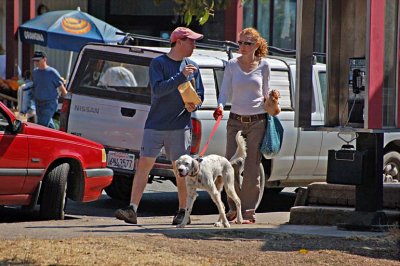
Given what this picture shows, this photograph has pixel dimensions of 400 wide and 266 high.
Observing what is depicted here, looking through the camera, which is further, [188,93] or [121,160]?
[121,160]

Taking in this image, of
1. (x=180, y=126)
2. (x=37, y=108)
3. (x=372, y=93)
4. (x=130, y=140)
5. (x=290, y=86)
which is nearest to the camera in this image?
(x=372, y=93)

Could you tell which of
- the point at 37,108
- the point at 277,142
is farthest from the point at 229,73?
the point at 37,108

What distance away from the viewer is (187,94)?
1068 cm

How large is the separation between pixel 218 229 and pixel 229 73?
1.95 m

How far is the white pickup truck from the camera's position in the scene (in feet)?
41.7

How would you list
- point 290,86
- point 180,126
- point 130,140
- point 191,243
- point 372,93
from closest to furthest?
1. point 191,243
2. point 372,93
3. point 180,126
4. point 130,140
5. point 290,86

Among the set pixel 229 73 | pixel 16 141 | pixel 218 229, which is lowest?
pixel 218 229

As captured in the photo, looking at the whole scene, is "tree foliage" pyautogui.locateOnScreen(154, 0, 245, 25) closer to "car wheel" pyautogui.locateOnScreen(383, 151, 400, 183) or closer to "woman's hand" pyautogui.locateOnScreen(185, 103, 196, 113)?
"woman's hand" pyautogui.locateOnScreen(185, 103, 196, 113)

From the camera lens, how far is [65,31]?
22.9 metres

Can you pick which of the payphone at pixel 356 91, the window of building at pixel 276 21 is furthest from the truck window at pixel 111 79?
the window of building at pixel 276 21

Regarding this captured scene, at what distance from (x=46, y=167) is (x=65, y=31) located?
11814 mm

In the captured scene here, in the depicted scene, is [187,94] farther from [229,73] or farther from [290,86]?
[290,86]

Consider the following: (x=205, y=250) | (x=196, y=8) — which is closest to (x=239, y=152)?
(x=205, y=250)

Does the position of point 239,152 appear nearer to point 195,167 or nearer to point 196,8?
point 195,167
